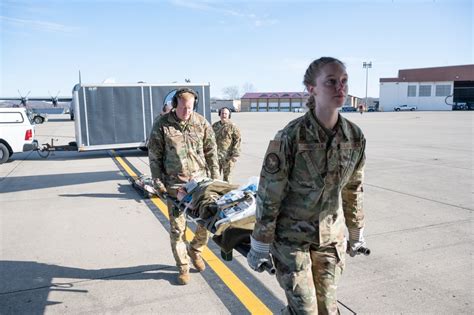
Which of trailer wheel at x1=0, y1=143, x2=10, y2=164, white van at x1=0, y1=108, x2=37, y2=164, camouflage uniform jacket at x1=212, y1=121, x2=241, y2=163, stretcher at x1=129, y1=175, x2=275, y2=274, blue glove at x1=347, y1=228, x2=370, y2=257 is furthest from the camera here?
white van at x1=0, y1=108, x2=37, y2=164

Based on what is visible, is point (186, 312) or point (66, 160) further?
point (66, 160)

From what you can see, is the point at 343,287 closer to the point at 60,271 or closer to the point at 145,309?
the point at 145,309

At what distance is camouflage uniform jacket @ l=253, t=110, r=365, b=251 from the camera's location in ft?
7.26

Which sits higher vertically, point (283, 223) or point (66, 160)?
point (283, 223)

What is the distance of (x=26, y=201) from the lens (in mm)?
7828

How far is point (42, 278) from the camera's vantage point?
13.8 feet

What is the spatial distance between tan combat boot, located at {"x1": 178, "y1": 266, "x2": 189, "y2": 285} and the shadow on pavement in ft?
0.33

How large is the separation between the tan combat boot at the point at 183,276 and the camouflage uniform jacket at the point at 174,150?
872 millimetres

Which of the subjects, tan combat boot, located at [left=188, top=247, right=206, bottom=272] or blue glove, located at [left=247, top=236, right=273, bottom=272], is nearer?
blue glove, located at [left=247, top=236, right=273, bottom=272]

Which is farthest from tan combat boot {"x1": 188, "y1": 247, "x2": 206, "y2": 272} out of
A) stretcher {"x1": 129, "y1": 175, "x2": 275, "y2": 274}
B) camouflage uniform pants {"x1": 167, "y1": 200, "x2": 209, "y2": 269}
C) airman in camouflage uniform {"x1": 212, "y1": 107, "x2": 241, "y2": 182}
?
airman in camouflage uniform {"x1": 212, "y1": 107, "x2": 241, "y2": 182}

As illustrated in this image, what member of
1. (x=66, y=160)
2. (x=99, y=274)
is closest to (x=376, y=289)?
(x=99, y=274)

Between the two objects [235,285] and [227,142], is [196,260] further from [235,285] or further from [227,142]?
[227,142]

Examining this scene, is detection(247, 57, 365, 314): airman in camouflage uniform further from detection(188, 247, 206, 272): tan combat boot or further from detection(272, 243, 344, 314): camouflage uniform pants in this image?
detection(188, 247, 206, 272): tan combat boot

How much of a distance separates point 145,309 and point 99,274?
1044 millimetres
